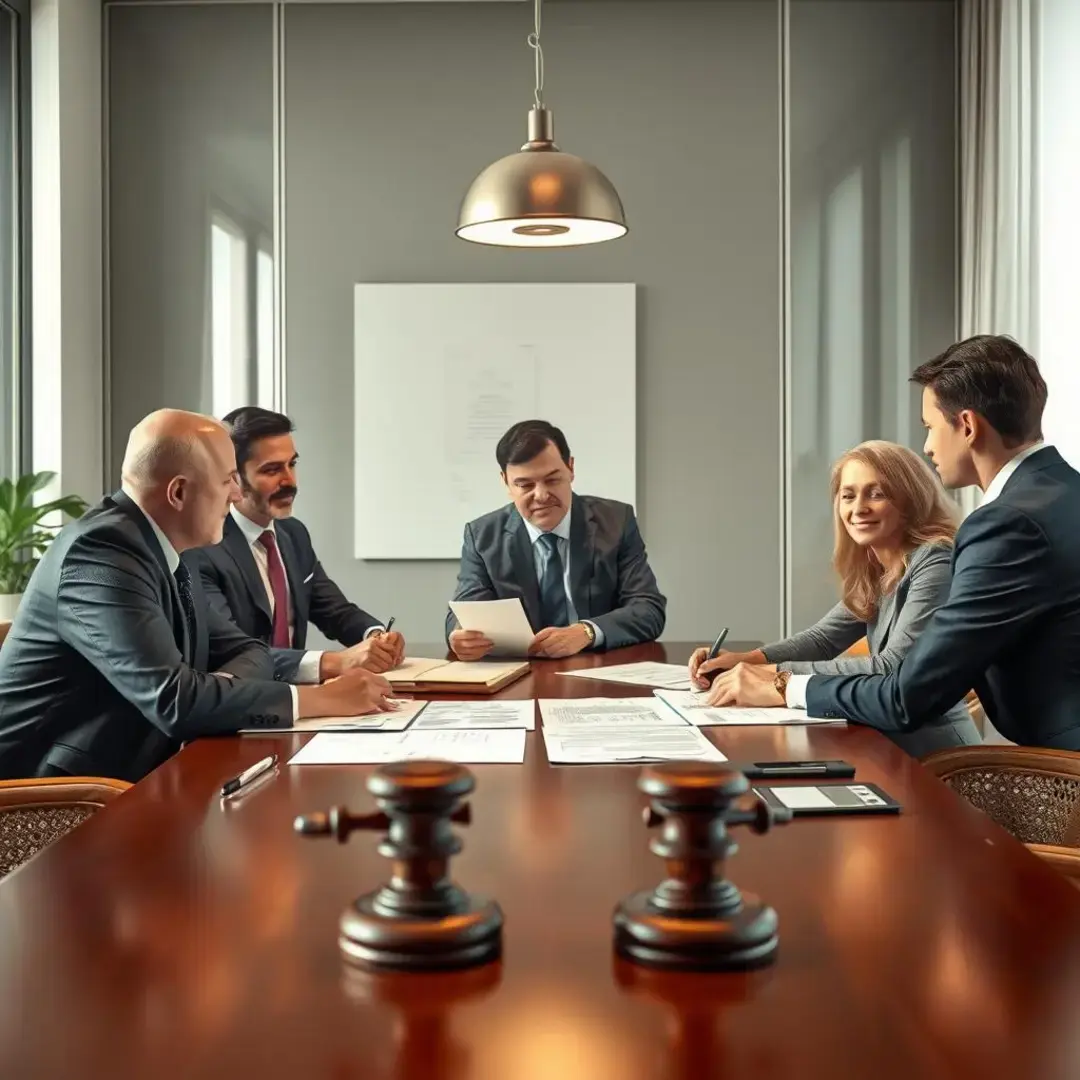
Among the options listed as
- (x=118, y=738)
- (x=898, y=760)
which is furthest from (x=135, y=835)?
(x=898, y=760)

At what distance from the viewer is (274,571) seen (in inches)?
157

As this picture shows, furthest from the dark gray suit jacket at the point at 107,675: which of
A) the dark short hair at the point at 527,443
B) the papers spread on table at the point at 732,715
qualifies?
the dark short hair at the point at 527,443

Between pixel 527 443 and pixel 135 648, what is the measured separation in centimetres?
193

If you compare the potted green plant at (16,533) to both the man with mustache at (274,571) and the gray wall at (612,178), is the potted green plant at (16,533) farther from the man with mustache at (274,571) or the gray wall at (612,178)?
the gray wall at (612,178)

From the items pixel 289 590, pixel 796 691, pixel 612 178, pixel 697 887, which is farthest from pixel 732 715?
pixel 612 178

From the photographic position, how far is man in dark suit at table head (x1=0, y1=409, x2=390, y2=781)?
2.41 meters

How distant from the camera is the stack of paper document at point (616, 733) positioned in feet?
6.82

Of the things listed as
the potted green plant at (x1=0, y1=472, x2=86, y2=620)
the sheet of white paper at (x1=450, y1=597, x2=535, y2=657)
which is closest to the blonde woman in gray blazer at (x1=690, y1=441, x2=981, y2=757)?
the sheet of white paper at (x1=450, y1=597, x2=535, y2=657)

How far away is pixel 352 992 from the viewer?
3.51 feet

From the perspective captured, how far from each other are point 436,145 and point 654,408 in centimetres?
145

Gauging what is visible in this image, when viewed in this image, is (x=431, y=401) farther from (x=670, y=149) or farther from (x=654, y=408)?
(x=670, y=149)

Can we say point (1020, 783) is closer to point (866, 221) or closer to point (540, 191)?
point (540, 191)

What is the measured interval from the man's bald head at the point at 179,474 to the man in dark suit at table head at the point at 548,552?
5.02 feet

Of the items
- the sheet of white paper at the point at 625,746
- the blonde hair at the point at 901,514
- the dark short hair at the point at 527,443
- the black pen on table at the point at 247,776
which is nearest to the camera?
the black pen on table at the point at 247,776
